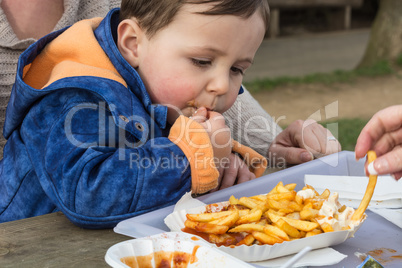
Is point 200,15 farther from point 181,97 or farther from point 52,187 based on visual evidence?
point 52,187

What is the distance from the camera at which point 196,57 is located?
141 cm

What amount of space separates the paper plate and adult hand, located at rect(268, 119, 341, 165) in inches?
33.6

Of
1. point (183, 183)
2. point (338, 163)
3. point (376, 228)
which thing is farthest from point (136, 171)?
point (338, 163)

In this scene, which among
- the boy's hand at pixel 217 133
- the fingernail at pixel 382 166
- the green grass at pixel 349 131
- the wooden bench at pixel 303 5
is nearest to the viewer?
the fingernail at pixel 382 166

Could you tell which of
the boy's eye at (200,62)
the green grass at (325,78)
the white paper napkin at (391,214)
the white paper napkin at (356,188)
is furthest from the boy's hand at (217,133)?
the green grass at (325,78)

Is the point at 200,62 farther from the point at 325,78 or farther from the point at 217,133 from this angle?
the point at 325,78

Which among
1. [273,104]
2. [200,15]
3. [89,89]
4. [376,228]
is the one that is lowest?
[273,104]

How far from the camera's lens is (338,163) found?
5.23ft

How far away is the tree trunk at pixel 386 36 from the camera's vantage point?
7.49 meters

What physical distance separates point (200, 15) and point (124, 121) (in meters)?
0.33

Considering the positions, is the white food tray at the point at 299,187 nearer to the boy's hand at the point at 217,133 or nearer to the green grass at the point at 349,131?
the boy's hand at the point at 217,133

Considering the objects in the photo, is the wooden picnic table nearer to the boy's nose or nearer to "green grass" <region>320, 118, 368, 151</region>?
the boy's nose

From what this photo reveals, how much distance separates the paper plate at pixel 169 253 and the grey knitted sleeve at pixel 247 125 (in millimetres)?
1197

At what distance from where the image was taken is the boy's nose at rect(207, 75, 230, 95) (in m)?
1.42
